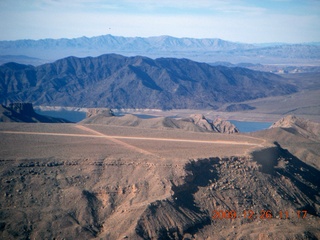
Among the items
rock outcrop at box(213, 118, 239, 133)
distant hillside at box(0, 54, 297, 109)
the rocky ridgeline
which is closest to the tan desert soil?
the rocky ridgeline

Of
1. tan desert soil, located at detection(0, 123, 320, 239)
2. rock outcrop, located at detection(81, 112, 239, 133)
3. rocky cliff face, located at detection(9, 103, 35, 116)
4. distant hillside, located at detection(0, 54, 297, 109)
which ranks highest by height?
tan desert soil, located at detection(0, 123, 320, 239)

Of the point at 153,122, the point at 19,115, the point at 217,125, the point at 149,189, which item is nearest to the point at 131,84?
the point at 217,125

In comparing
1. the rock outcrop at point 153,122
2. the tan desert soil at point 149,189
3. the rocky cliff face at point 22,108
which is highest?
the tan desert soil at point 149,189

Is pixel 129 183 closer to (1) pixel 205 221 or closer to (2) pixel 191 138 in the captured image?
(1) pixel 205 221

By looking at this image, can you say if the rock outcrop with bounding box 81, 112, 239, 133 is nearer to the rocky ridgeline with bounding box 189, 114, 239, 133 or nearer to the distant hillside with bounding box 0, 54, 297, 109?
the rocky ridgeline with bounding box 189, 114, 239, 133

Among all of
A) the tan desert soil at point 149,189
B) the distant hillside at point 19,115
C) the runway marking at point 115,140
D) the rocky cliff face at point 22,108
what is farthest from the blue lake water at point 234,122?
the tan desert soil at point 149,189

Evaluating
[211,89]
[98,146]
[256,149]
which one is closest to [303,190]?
[256,149]

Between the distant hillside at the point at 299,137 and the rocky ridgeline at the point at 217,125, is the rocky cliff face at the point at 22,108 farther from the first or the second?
the distant hillside at the point at 299,137

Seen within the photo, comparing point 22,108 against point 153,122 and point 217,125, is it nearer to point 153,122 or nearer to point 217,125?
point 153,122

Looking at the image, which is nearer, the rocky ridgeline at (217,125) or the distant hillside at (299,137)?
the distant hillside at (299,137)
